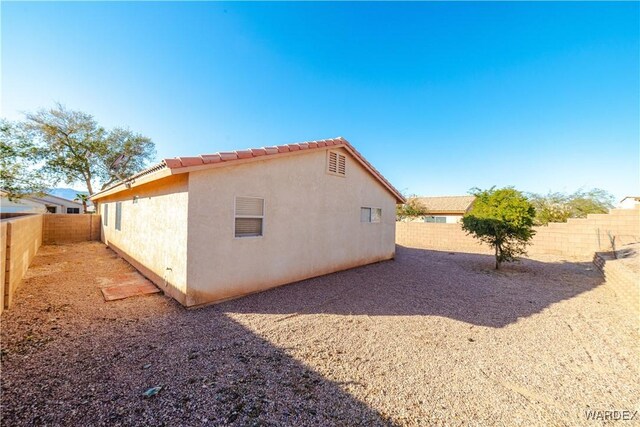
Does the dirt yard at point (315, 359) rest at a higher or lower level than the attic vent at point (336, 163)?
lower

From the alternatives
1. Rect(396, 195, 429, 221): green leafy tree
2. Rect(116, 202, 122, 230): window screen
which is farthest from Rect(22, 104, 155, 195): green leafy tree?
Rect(396, 195, 429, 221): green leafy tree

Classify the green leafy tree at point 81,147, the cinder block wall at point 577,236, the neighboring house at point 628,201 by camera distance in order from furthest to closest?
the green leafy tree at point 81,147 → the neighboring house at point 628,201 → the cinder block wall at point 577,236

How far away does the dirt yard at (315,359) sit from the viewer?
2.54 meters

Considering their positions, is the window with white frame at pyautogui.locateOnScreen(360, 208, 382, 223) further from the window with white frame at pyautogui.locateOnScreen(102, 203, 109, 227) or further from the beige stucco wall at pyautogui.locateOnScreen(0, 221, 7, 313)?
the window with white frame at pyautogui.locateOnScreen(102, 203, 109, 227)

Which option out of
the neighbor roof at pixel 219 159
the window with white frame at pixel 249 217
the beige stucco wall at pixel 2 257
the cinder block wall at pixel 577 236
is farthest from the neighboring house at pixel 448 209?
the beige stucco wall at pixel 2 257

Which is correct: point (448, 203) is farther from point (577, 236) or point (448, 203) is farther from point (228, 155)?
point (228, 155)

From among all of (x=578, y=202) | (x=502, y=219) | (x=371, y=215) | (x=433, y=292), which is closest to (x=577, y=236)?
(x=502, y=219)

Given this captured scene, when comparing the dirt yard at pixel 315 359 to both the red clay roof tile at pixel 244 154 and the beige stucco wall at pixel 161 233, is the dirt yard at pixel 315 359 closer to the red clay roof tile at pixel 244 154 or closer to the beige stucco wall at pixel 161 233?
the beige stucco wall at pixel 161 233

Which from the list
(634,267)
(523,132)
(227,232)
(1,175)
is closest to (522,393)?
(227,232)

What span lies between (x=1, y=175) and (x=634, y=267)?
32.4 metres

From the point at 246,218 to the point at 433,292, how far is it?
5.56m

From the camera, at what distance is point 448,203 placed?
31344 mm

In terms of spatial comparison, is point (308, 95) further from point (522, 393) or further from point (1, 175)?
point (1, 175)

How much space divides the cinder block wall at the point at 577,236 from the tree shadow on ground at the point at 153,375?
649 inches
